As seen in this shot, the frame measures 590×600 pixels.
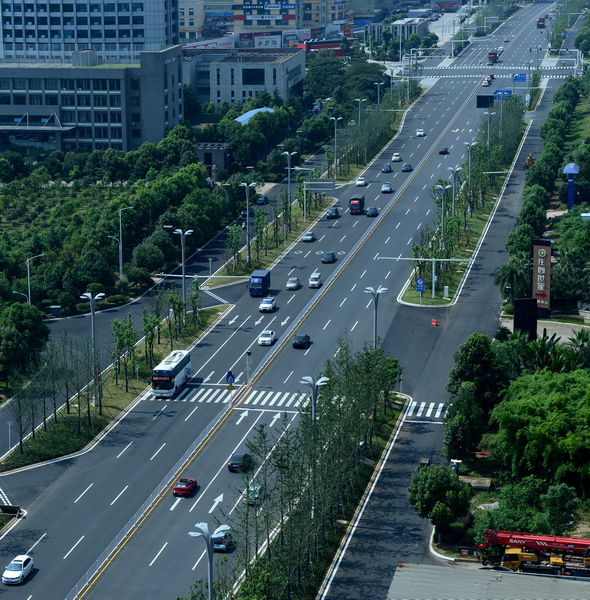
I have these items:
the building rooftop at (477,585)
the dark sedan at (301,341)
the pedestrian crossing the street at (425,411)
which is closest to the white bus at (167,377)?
the dark sedan at (301,341)

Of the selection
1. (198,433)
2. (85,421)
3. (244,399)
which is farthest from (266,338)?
(85,421)

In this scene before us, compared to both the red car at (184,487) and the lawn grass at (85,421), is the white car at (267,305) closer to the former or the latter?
the lawn grass at (85,421)

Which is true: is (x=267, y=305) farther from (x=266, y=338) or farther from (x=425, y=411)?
(x=425, y=411)

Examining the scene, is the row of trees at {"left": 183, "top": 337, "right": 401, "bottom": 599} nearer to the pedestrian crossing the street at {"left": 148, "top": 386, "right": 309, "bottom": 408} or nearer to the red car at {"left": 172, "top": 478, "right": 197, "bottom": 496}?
the red car at {"left": 172, "top": 478, "right": 197, "bottom": 496}

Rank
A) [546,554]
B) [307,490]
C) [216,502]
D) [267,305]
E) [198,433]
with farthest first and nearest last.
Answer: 1. [267,305]
2. [198,433]
3. [216,502]
4. [307,490]
5. [546,554]

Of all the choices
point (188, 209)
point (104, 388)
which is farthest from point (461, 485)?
point (188, 209)

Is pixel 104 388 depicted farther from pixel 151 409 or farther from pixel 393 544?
pixel 393 544

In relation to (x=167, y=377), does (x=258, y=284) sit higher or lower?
higher

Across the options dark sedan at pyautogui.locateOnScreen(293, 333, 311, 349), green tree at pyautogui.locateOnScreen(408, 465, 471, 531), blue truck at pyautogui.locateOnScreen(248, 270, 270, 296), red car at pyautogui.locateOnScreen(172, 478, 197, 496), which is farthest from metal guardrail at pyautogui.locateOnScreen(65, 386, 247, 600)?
blue truck at pyautogui.locateOnScreen(248, 270, 270, 296)
